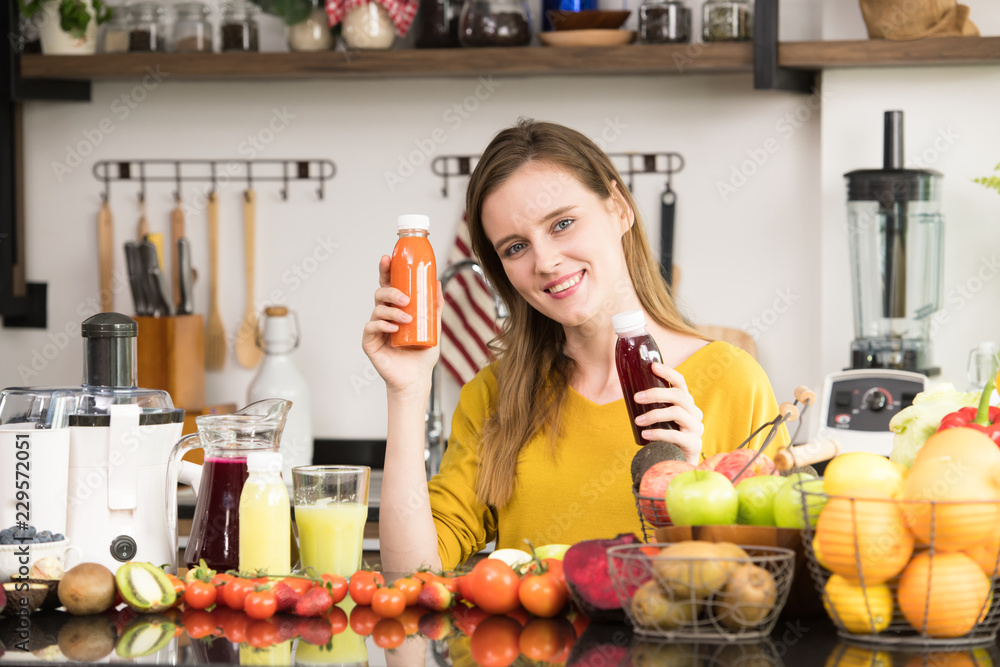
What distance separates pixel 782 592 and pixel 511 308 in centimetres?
93

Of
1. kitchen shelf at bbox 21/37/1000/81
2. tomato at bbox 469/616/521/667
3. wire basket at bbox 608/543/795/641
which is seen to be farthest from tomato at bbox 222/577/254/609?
kitchen shelf at bbox 21/37/1000/81

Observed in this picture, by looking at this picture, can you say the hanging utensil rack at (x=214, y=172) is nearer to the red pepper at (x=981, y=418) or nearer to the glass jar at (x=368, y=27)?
the glass jar at (x=368, y=27)

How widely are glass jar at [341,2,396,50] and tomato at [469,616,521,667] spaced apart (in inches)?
75.1

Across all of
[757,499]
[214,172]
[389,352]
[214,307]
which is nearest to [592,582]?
[757,499]

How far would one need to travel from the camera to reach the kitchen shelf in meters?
2.36

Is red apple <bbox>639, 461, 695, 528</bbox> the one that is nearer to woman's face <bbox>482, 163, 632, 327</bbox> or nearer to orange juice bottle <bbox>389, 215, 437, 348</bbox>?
orange juice bottle <bbox>389, 215, 437, 348</bbox>

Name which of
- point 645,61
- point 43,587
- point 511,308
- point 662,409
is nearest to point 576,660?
point 662,409

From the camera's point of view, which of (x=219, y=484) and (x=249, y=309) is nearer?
(x=219, y=484)

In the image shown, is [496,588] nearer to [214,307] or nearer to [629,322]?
[629,322]

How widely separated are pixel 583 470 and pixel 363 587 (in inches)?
24.7

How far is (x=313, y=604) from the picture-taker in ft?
3.22

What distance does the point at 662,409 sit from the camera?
1.18 metres

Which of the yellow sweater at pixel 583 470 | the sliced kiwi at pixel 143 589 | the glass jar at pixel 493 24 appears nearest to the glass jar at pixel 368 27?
the glass jar at pixel 493 24

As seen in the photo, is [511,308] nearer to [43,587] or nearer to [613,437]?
[613,437]
